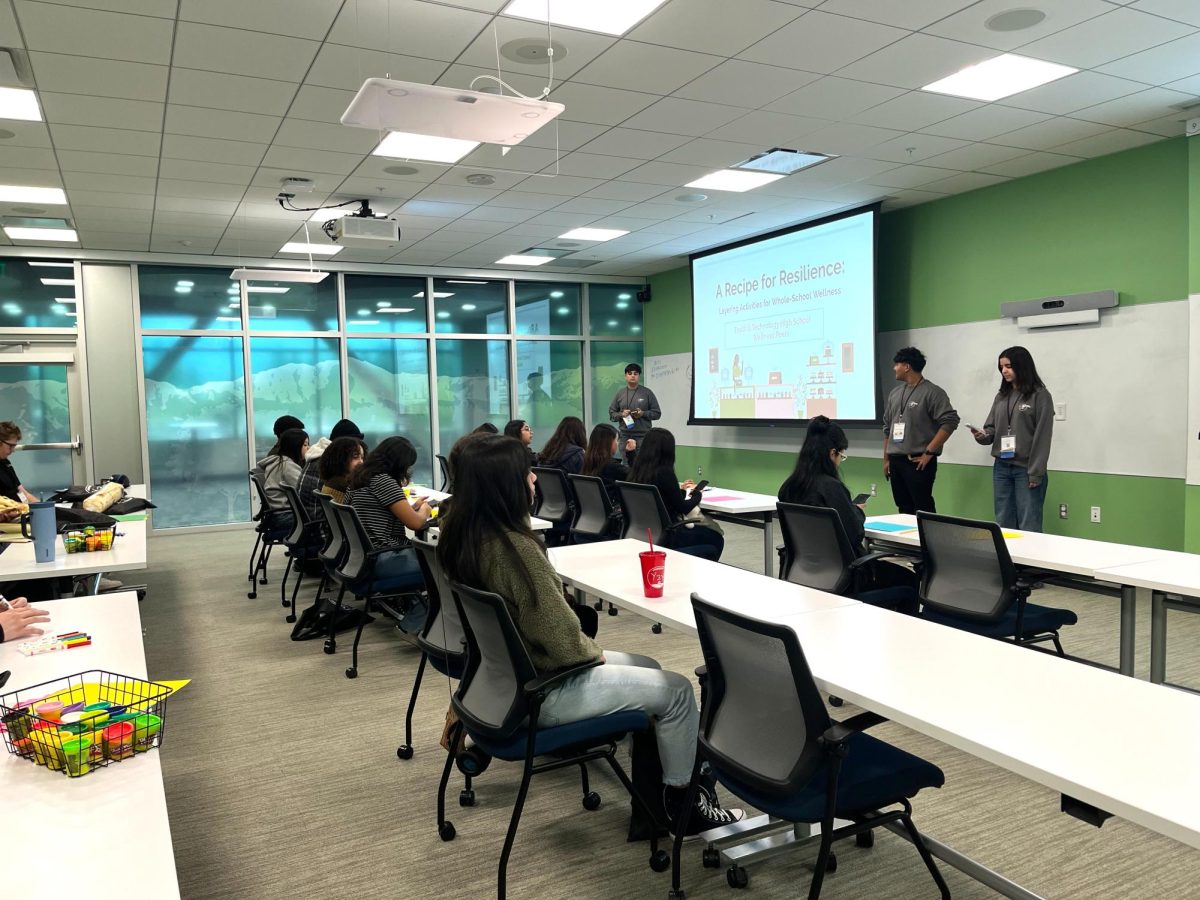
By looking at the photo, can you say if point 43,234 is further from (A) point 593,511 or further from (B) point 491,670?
(B) point 491,670

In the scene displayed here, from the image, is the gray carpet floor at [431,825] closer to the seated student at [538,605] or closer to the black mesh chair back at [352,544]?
the seated student at [538,605]

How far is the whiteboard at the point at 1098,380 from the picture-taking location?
18.8ft

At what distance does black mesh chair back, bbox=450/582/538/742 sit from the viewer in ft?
7.23

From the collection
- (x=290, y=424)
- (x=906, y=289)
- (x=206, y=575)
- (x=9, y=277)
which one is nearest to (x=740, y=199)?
(x=906, y=289)

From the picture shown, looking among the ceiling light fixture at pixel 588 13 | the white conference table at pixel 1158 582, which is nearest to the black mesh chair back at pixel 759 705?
the white conference table at pixel 1158 582

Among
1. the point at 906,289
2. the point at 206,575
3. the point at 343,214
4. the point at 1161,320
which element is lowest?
the point at 206,575

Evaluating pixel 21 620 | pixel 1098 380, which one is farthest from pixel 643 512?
pixel 1098 380

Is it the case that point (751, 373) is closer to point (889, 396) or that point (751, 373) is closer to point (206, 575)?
point (889, 396)

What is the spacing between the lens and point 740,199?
288 inches

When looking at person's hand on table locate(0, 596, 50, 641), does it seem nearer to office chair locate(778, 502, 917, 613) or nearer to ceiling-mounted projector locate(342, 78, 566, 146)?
ceiling-mounted projector locate(342, 78, 566, 146)

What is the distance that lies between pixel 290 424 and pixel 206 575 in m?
→ 1.44

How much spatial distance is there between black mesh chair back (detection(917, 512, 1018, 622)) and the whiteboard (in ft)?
10.3

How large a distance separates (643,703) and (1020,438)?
4609 millimetres

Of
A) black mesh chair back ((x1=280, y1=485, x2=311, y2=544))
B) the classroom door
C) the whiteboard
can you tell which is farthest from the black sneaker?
the classroom door
